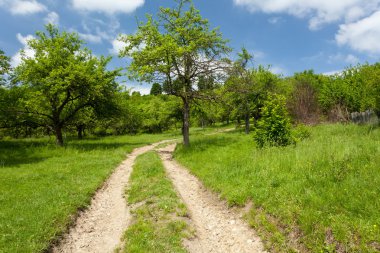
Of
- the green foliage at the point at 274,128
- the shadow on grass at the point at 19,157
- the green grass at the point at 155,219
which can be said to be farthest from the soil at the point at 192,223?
the shadow on grass at the point at 19,157

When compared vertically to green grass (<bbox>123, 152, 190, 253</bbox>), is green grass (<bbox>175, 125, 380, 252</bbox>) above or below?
above

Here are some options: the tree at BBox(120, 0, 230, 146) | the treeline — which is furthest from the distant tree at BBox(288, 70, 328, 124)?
the tree at BBox(120, 0, 230, 146)

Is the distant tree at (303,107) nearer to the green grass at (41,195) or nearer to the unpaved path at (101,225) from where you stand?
the green grass at (41,195)

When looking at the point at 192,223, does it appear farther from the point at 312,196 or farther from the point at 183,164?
the point at 183,164

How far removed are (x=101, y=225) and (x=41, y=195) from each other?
3.50 m

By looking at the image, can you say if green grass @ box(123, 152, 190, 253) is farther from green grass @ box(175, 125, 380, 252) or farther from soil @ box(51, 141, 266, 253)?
green grass @ box(175, 125, 380, 252)

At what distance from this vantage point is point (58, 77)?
25156 millimetres

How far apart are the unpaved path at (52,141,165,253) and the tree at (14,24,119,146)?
15854mm

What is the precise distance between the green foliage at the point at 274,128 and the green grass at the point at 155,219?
22.8 feet

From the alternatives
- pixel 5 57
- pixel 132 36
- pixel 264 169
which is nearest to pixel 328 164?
pixel 264 169

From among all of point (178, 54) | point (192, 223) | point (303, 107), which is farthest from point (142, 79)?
point (303, 107)

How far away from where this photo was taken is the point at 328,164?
9.70 m

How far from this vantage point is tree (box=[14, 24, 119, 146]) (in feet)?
83.7

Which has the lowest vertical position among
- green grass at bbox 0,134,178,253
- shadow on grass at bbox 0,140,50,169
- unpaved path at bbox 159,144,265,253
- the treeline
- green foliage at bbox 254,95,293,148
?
unpaved path at bbox 159,144,265,253
